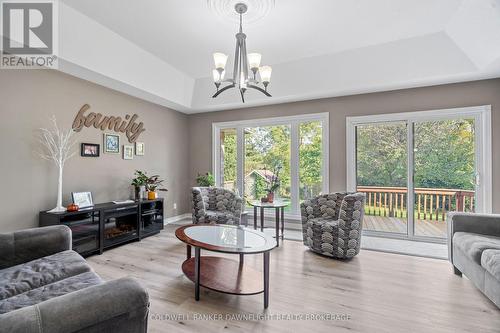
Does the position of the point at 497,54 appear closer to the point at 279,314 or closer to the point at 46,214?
the point at 279,314

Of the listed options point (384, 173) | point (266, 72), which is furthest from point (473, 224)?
point (266, 72)

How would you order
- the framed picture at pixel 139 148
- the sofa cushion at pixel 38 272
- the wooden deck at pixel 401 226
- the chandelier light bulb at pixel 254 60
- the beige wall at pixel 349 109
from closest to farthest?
the sofa cushion at pixel 38 272
the chandelier light bulb at pixel 254 60
the beige wall at pixel 349 109
the wooden deck at pixel 401 226
the framed picture at pixel 139 148

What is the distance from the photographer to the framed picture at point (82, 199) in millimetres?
3405

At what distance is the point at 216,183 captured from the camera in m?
5.61

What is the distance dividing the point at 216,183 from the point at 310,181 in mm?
2093

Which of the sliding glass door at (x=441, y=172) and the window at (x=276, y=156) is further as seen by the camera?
the window at (x=276, y=156)

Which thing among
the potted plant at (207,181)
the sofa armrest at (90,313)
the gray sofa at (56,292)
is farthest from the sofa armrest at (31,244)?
the potted plant at (207,181)

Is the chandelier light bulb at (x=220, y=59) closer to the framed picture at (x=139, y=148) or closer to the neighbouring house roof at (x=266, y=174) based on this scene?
the framed picture at (x=139, y=148)

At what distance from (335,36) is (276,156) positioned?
2423mm

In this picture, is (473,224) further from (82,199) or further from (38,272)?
(82,199)

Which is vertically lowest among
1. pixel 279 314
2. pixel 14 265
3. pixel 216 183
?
pixel 279 314

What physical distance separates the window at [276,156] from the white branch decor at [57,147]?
281 centimetres

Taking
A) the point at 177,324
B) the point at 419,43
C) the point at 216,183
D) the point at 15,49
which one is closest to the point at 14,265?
the point at 177,324

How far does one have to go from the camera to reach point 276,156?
508cm
